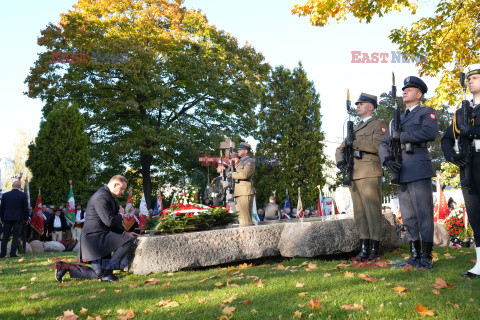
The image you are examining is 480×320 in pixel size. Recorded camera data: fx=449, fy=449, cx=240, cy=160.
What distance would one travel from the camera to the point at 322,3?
1017cm

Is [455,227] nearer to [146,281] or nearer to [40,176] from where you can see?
[146,281]

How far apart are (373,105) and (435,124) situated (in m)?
1.22

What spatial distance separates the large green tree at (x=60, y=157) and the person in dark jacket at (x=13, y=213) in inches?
427

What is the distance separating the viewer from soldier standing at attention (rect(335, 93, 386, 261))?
6.34 meters

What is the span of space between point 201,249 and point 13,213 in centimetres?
786

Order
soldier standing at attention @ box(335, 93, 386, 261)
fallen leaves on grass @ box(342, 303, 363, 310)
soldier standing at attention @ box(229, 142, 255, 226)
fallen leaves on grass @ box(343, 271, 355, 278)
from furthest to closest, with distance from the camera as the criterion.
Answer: soldier standing at attention @ box(229, 142, 255, 226) → soldier standing at attention @ box(335, 93, 386, 261) → fallen leaves on grass @ box(343, 271, 355, 278) → fallen leaves on grass @ box(342, 303, 363, 310)

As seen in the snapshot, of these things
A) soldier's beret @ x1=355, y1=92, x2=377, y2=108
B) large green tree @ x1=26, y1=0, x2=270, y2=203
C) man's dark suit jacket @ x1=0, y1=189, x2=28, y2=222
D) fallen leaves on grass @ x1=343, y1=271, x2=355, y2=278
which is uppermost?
large green tree @ x1=26, y1=0, x2=270, y2=203

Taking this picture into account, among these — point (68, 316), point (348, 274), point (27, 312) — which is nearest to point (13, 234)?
point (27, 312)

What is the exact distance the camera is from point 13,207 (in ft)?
40.6

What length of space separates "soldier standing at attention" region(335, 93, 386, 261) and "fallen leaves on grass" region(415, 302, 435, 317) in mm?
2868

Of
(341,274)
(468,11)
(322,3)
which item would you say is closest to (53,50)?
(322,3)

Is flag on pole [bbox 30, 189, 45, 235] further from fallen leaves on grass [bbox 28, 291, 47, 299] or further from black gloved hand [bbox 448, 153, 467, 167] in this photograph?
black gloved hand [bbox 448, 153, 467, 167]

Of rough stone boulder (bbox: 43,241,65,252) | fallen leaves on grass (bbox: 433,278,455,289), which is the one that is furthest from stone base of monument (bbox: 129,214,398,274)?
rough stone boulder (bbox: 43,241,65,252)

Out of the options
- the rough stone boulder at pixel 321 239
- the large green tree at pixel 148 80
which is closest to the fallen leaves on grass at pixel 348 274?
the rough stone boulder at pixel 321 239
